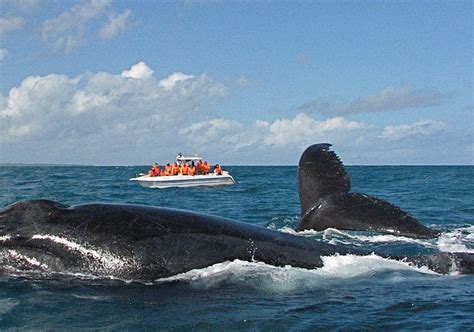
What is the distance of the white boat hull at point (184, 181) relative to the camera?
4431 centimetres

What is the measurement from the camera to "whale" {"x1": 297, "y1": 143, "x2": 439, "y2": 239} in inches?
416

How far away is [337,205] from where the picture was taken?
1102cm

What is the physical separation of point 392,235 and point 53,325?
21.5ft

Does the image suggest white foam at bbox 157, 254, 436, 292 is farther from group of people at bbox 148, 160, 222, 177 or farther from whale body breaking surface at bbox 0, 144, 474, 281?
group of people at bbox 148, 160, 222, 177

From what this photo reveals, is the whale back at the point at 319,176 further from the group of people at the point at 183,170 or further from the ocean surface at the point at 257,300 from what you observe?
the group of people at the point at 183,170

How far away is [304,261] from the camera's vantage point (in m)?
7.34

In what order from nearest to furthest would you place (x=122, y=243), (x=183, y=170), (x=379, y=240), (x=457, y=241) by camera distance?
1. (x=122, y=243)
2. (x=379, y=240)
3. (x=457, y=241)
4. (x=183, y=170)

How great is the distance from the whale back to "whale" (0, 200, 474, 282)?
377 centimetres

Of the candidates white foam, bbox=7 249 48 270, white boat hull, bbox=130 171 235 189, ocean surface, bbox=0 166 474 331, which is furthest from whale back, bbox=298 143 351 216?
white boat hull, bbox=130 171 235 189

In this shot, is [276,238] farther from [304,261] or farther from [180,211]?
[180,211]

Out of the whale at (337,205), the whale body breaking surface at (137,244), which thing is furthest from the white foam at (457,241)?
the whale body breaking surface at (137,244)

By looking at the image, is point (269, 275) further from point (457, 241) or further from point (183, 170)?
point (183, 170)

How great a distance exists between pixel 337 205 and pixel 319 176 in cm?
63

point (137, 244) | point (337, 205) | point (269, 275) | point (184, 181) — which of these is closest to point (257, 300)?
point (269, 275)
